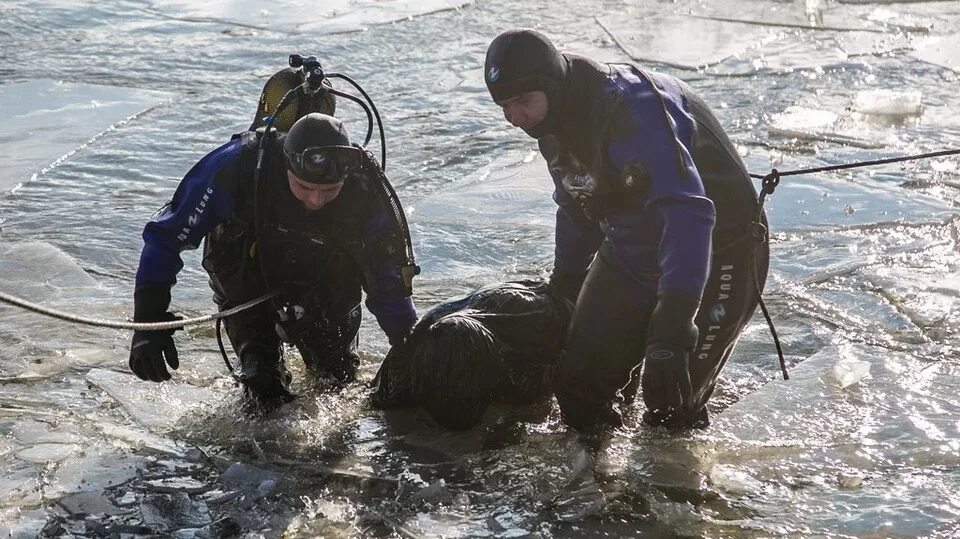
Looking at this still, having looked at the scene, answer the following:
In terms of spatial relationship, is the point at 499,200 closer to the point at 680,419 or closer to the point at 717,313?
the point at 680,419

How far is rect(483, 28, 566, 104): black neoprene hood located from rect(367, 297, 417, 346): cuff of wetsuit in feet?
3.47

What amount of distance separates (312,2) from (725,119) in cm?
547

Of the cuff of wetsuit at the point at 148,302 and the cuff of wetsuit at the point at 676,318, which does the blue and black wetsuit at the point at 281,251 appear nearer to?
the cuff of wetsuit at the point at 148,302

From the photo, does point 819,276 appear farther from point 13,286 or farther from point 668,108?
point 13,286

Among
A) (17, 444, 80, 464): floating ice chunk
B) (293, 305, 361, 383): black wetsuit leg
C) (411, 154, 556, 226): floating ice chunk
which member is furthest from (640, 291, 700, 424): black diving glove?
(411, 154, 556, 226): floating ice chunk

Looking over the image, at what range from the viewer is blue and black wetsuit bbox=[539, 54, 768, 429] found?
3.77 metres

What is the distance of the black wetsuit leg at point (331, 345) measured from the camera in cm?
484

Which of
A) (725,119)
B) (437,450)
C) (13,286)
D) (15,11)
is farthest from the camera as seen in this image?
(15,11)

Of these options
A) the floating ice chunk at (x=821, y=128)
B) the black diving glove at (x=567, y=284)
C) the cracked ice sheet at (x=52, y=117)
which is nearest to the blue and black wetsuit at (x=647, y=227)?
the black diving glove at (x=567, y=284)

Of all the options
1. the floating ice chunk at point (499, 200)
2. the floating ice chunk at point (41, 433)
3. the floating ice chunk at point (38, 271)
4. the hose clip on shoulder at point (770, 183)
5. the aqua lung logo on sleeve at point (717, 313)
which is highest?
the hose clip on shoulder at point (770, 183)

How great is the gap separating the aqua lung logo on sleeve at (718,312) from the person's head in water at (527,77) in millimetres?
823

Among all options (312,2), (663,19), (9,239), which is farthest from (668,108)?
(312,2)

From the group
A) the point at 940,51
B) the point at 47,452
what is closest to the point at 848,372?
the point at 47,452

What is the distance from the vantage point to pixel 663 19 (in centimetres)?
1170
